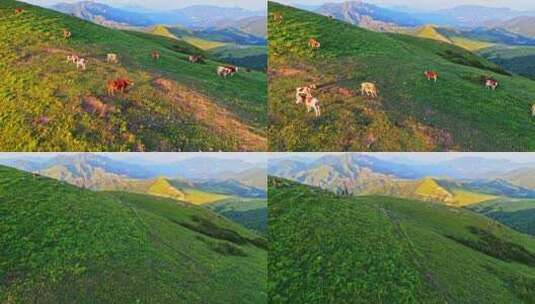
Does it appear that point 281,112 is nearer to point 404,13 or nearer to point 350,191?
point 350,191

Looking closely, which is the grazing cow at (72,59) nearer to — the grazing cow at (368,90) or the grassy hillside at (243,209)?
the grassy hillside at (243,209)

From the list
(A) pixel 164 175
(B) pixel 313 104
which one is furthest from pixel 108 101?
(B) pixel 313 104

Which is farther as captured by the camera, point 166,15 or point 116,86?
point 166,15

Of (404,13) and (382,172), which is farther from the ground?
(404,13)

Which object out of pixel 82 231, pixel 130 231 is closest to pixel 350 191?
pixel 130 231

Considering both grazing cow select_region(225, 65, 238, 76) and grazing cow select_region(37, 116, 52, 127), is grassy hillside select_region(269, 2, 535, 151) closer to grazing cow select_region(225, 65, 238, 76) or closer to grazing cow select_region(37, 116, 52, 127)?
grazing cow select_region(225, 65, 238, 76)

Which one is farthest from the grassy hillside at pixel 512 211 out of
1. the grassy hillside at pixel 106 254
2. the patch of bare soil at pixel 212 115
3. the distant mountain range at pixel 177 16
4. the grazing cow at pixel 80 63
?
the grazing cow at pixel 80 63

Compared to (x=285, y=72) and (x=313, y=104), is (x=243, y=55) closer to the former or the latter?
(x=285, y=72)
